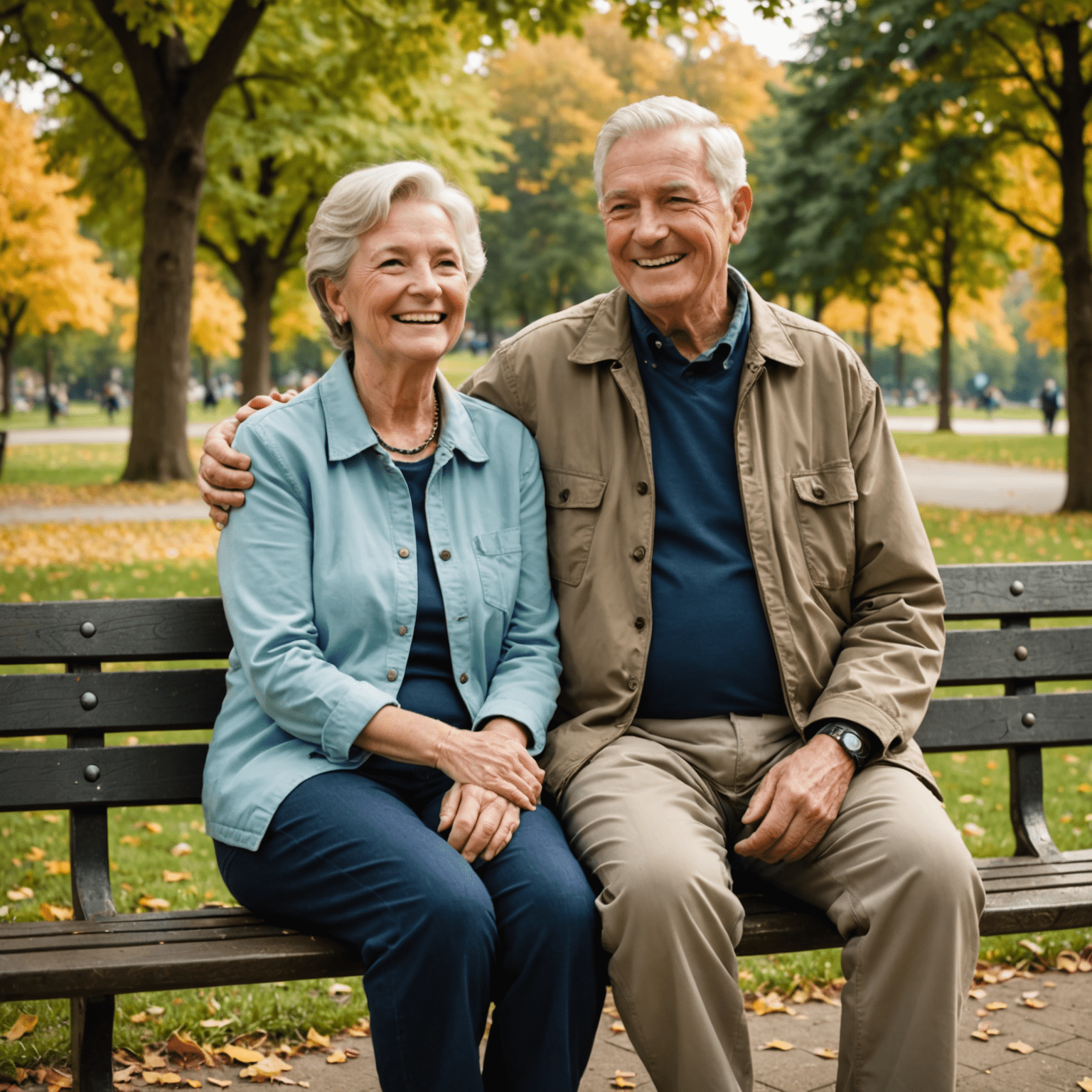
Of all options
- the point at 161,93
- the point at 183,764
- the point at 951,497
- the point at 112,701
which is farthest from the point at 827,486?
the point at 951,497

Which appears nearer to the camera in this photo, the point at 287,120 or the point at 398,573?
the point at 398,573

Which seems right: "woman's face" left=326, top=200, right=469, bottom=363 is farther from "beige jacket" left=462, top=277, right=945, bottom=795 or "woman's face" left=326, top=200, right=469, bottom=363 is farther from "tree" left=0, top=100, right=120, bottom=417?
"tree" left=0, top=100, right=120, bottom=417

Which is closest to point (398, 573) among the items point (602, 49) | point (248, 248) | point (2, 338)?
point (248, 248)

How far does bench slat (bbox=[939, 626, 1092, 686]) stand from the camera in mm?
3545

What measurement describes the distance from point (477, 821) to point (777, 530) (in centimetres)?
Result: 100

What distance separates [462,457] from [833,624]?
3.18 feet

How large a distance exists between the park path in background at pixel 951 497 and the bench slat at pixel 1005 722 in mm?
8489

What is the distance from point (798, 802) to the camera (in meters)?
2.81

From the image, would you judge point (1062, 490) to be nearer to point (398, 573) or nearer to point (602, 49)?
point (398, 573)

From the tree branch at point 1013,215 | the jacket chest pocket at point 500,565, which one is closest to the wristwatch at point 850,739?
the jacket chest pocket at point 500,565

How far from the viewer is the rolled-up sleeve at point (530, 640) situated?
9.46ft

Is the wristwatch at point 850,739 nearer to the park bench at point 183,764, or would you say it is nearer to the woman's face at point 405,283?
the park bench at point 183,764

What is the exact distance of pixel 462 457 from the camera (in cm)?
307

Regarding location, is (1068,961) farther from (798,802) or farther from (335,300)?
(335,300)
